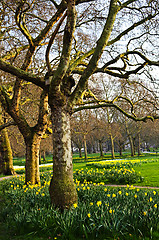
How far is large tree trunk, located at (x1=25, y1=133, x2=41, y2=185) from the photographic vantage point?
8328mm

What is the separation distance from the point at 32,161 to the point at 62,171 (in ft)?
12.5

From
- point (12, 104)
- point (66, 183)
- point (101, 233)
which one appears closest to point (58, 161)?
point (66, 183)

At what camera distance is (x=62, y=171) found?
493 cm

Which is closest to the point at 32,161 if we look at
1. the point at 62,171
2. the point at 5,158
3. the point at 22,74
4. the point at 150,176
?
the point at 62,171

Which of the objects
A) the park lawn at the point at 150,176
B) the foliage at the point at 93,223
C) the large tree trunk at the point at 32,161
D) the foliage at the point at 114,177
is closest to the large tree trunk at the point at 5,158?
the foliage at the point at 114,177

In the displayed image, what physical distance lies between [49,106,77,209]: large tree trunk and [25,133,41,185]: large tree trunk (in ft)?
11.5

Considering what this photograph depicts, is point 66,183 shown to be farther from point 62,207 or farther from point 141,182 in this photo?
point 141,182

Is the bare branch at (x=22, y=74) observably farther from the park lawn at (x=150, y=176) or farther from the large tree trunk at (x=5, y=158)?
the large tree trunk at (x=5, y=158)

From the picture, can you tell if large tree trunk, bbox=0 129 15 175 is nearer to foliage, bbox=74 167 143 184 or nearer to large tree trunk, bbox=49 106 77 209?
foliage, bbox=74 167 143 184

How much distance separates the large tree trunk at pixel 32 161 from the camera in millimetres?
8328

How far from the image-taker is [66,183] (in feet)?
16.2

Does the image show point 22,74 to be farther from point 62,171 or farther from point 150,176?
point 150,176

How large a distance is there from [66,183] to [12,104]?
15.6 ft

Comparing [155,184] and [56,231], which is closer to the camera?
[56,231]
